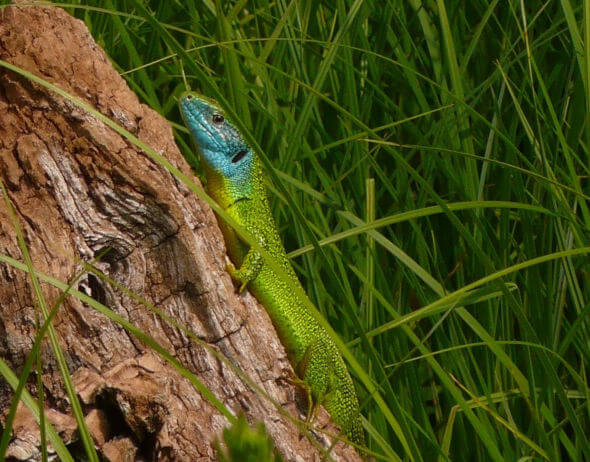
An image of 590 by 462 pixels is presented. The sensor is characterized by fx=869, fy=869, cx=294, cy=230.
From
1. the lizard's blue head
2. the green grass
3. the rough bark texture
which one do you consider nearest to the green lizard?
the lizard's blue head

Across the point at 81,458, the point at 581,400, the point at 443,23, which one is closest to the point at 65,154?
the point at 81,458

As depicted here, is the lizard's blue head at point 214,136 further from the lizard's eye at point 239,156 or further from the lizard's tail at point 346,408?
the lizard's tail at point 346,408

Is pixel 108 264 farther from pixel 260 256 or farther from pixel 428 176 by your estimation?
pixel 428 176

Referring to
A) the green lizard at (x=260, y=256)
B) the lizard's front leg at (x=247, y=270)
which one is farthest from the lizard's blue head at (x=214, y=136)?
the lizard's front leg at (x=247, y=270)

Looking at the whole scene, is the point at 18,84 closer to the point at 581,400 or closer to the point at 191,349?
the point at 191,349

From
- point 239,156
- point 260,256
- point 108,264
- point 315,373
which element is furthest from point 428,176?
point 108,264
